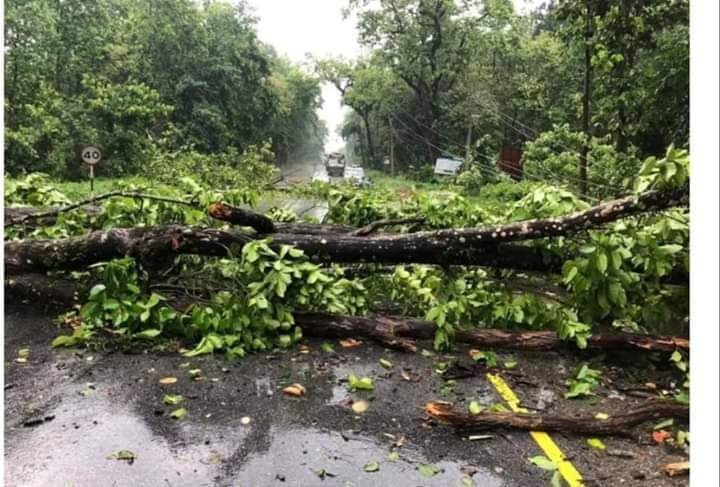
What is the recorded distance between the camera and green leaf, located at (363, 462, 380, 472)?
248 cm

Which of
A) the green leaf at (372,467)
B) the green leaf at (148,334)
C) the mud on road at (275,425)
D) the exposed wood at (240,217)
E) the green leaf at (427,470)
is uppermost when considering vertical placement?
the exposed wood at (240,217)

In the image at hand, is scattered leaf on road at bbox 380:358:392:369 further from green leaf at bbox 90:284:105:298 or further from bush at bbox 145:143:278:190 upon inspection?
bush at bbox 145:143:278:190

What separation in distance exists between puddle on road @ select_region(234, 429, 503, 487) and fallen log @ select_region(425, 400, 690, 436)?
31 cm

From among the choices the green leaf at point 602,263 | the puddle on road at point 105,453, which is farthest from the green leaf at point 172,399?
the green leaf at point 602,263

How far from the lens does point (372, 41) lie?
3128 cm

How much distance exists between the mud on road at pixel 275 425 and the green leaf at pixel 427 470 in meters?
0.01

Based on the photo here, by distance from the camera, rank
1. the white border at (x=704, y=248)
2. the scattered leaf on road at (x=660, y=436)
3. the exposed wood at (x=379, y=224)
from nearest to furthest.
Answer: the white border at (x=704, y=248) < the scattered leaf on road at (x=660, y=436) < the exposed wood at (x=379, y=224)

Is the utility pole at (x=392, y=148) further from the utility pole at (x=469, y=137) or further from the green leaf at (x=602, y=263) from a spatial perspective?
the green leaf at (x=602, y=263)

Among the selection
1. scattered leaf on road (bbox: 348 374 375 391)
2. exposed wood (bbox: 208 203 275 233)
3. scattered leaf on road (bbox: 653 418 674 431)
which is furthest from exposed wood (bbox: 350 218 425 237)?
scattered leaf on road (bbox: 653 418 674 431)

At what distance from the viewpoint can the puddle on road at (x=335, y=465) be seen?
2393mm

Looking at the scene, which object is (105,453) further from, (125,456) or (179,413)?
(179,413)

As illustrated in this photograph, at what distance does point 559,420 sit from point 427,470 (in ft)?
2.68

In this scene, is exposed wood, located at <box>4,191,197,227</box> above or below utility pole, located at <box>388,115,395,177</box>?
below

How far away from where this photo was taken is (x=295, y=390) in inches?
129
